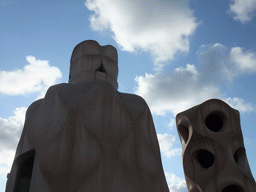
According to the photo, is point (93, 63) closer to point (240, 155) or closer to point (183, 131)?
point (183, 131)

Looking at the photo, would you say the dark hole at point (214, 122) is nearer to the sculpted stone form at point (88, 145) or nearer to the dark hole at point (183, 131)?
the dark hole at point (183, 131)

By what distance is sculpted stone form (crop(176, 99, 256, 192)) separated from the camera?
11508 millimetres

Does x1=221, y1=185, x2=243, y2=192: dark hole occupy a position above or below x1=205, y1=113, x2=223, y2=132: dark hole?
below

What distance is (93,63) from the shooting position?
331 inches

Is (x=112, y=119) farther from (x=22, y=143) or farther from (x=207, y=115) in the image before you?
(x=207, y=115)

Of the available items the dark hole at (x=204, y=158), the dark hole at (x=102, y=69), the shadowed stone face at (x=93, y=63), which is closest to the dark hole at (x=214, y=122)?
the dark hole at (x=204, y=158)

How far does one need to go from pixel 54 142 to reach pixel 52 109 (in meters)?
0.96

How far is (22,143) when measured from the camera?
704 cm

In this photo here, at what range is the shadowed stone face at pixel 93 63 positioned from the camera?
8.20 meters

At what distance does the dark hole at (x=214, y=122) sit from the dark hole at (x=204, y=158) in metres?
1.34

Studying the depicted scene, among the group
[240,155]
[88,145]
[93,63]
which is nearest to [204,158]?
[240,155]

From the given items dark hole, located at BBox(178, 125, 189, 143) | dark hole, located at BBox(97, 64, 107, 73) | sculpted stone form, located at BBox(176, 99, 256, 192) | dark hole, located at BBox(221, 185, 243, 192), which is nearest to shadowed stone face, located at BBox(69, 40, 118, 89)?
dark hole, located at BBox(97, 64, 107, 73)

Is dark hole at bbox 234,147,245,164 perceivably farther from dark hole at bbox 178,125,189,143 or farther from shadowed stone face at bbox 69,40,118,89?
shadowed stone face at bbox 69,40,118,89

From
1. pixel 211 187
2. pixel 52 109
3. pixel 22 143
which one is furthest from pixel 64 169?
pixel 211 187
